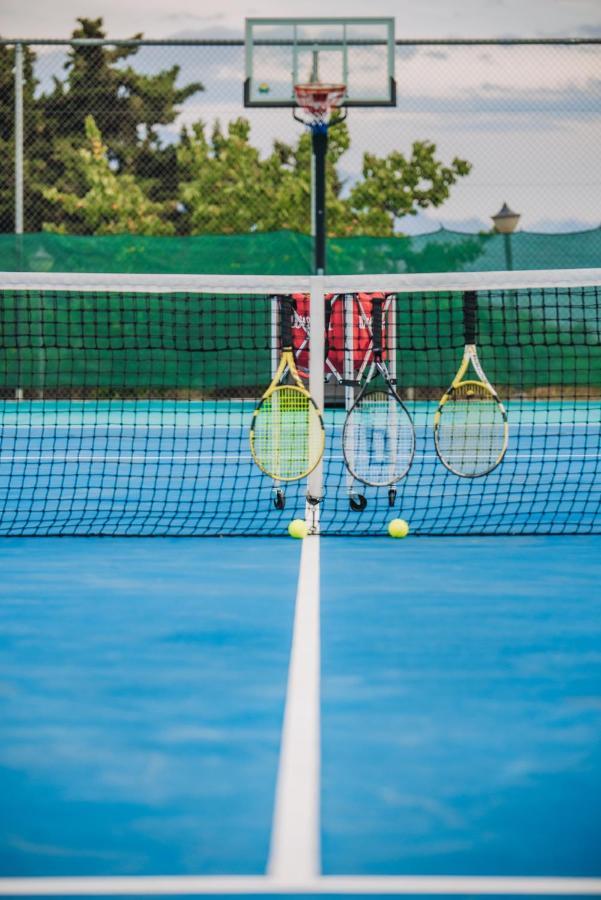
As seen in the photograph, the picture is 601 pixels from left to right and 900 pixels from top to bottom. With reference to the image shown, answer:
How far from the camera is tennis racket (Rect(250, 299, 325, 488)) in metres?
7.39

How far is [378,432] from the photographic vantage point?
789 centimetres

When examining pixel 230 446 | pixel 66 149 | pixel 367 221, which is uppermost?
pixel 66 149

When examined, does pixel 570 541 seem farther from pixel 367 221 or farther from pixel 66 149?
pixel 66 149

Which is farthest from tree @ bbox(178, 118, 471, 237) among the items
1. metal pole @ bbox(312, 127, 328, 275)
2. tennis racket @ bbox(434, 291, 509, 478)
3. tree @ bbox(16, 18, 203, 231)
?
tennis racket @ bbox(434, 291, 509, 478)

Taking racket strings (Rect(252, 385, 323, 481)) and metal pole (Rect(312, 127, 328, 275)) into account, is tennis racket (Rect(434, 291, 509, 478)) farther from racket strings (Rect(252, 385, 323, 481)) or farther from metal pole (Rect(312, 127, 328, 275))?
metal pole (Rect(312, 127, 328, 275))

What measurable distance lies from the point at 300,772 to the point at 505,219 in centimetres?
1808

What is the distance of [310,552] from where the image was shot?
22.0ft

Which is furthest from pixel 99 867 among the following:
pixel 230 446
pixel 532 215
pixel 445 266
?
pixel 532 215

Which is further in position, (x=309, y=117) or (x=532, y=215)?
(x=532, y=215)

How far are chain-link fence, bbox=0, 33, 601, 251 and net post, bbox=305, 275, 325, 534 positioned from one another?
881 centimetres

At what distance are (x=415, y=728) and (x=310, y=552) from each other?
3120 millimetres

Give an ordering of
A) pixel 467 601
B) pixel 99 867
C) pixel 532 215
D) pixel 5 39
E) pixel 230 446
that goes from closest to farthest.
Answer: pixel 99 867, pixel 467 601, pixel 230 446, pixel 5 39, pixel 532 215

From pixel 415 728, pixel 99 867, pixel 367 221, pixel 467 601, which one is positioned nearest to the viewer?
pixel 99 867

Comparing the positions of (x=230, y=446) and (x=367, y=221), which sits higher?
(x=367, y=221)
